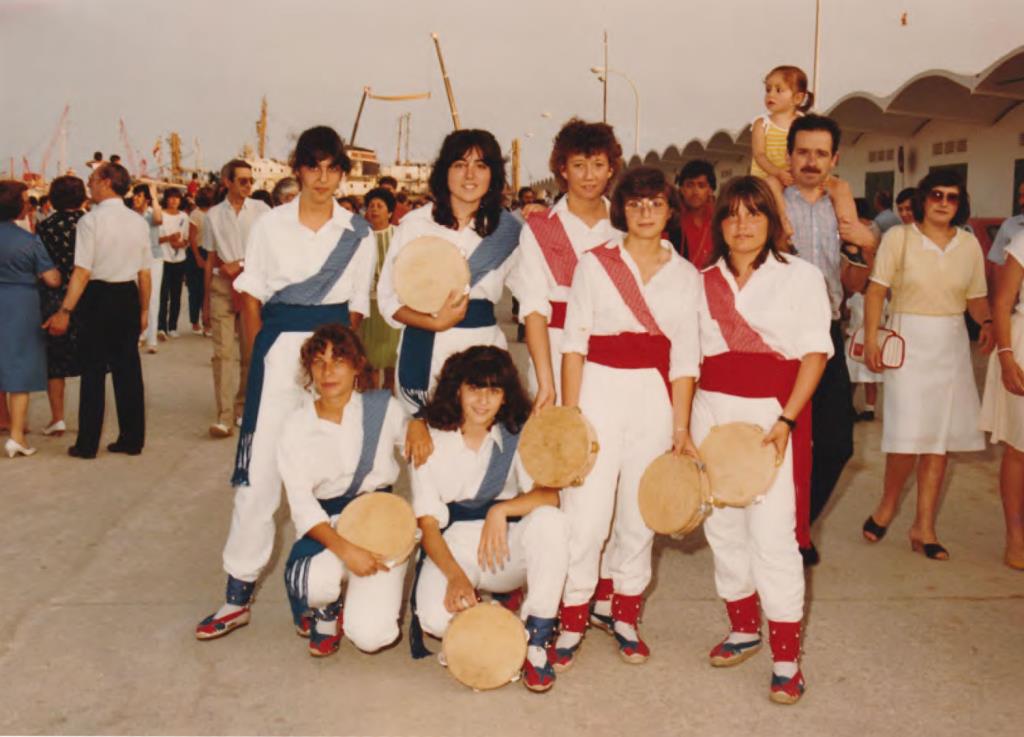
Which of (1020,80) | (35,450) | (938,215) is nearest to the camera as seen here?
(938,215)

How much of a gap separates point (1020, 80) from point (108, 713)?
16.3 metres

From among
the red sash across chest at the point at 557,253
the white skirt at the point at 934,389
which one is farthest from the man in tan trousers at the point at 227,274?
the white skirt at the point at 934,389

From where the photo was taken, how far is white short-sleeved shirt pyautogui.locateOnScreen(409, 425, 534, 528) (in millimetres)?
3652

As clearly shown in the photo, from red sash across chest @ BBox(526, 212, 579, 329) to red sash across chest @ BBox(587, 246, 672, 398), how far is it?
235 mm

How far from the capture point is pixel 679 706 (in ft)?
10.7

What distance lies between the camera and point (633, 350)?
350 centimetres

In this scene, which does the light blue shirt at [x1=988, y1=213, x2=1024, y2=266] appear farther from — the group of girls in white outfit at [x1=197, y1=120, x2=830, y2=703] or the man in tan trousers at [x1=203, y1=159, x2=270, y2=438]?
the man in tan trousers at [x1=203, y1=159, x2=270, y2=438]

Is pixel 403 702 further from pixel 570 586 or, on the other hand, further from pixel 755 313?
pixel 755 313

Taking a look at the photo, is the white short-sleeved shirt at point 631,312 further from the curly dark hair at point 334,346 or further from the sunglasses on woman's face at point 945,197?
the sunglasses on woman's face at point 945,197

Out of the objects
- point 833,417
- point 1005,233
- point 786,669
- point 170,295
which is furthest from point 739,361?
point 170,295

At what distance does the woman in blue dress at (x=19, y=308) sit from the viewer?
21.5 ft

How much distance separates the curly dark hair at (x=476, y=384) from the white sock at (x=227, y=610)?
1.03 meters

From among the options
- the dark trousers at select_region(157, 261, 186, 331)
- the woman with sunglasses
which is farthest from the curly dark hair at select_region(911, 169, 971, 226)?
the dark trousers at select_region(157, 261, 186, 331)

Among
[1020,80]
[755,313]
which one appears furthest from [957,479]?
[1020,80]
